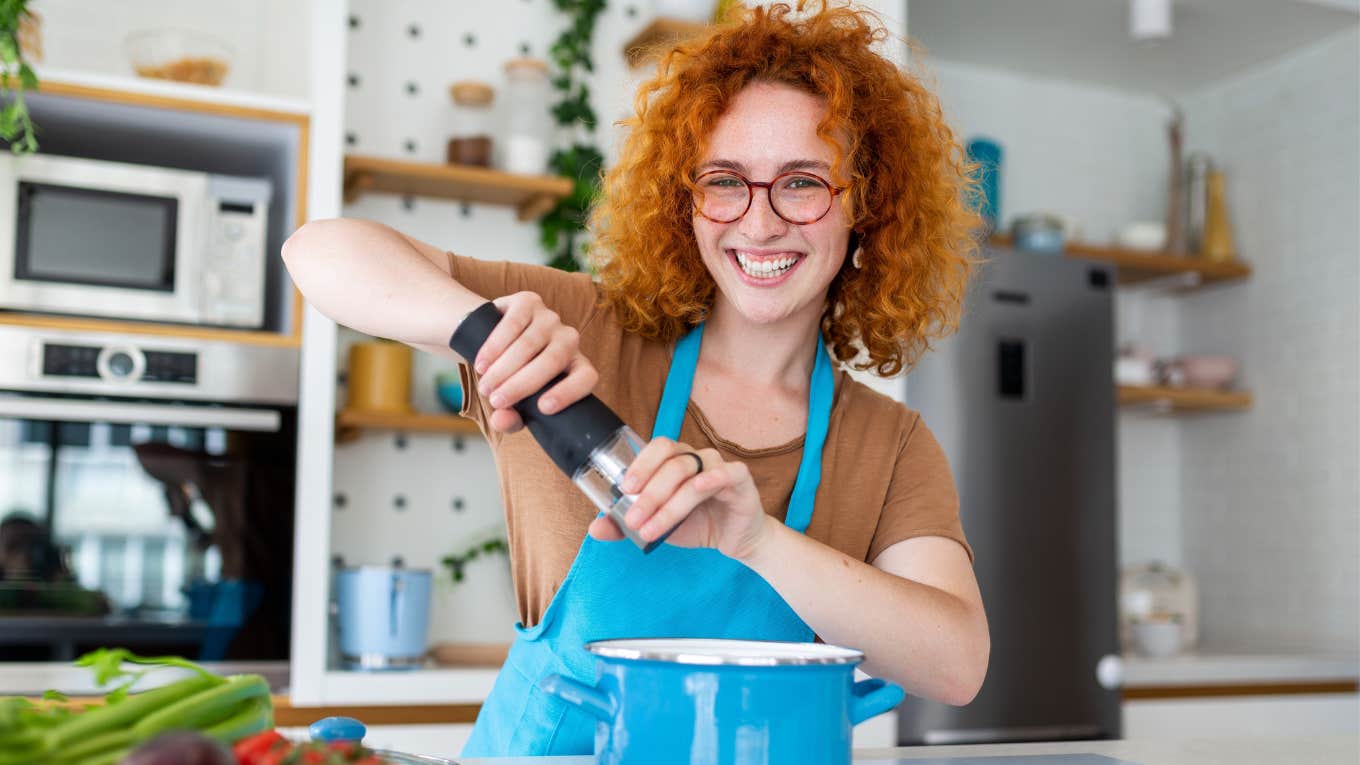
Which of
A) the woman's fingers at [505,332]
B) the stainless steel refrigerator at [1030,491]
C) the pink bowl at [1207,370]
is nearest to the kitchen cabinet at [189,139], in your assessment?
the stainless steel refrigerator at [1030,491]

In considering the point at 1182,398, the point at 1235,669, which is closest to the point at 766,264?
the point at 1235,669

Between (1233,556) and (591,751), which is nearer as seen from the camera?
(591,751)

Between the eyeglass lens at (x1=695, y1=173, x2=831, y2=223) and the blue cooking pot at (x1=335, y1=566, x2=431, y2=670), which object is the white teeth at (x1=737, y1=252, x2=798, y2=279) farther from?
the blue cooking pot at (x1=335, y1=566, x2=431, y2=670)

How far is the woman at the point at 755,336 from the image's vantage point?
1.19m

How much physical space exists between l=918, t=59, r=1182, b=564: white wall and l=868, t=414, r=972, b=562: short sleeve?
2425 millimetres

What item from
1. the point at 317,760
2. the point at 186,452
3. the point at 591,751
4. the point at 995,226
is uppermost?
the point at 995,226

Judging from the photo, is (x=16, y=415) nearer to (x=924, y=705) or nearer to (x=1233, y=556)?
(x=924, y=705)

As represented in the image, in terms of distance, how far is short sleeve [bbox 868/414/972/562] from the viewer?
53.5 inches

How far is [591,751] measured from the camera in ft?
3.99

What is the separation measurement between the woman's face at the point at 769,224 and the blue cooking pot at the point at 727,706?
598 millimetres

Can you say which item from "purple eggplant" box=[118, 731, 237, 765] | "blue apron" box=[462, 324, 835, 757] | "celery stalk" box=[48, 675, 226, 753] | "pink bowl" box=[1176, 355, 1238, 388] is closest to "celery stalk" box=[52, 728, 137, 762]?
"celery stalk" box=[48, 675, 226, 753]

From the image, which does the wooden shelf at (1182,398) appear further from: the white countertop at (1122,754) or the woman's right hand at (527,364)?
the woman's right hand at (527,364)

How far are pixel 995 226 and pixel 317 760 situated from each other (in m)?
2.99

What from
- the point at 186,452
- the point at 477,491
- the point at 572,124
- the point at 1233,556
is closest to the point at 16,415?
the point at 186,452
